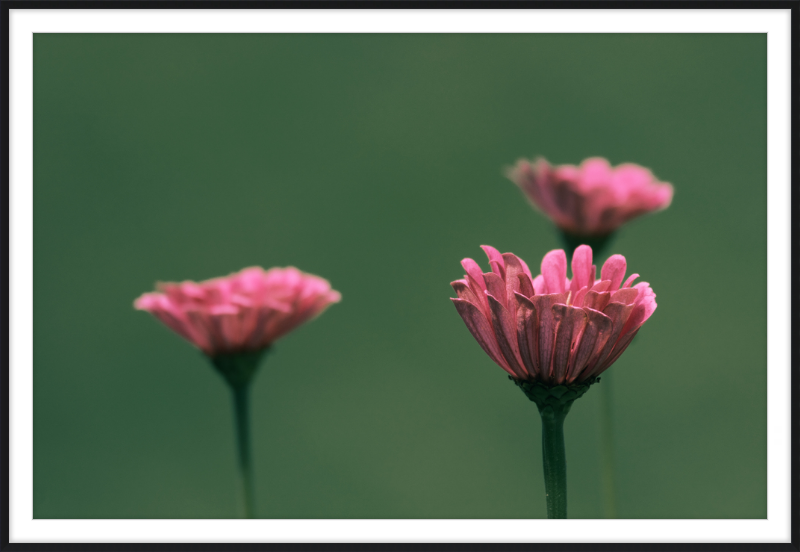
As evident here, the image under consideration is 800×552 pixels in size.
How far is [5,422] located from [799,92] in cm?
63

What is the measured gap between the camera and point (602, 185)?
2.30 feet

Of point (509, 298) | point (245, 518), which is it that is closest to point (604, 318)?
point (509, 298)

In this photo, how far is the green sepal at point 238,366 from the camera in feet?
1.86

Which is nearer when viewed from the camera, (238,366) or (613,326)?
(613,326)

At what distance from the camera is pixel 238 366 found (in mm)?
573

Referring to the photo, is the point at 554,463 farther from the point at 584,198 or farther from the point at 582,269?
the point at 584,198

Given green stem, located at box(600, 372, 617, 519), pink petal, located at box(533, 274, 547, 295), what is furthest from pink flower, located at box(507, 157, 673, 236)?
pink petal, located at box(533, 274, 547, 295)

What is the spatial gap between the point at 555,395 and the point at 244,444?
0.25 m

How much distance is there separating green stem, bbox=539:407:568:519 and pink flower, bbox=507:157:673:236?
0.33m

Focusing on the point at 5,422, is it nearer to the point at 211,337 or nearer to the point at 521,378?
the point at 211,337

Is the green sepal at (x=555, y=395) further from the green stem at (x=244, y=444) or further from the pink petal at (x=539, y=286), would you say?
the green stem at (x=244, y=444)

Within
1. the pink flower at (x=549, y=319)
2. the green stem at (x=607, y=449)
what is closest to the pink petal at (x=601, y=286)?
the pink flower at (x=549, y=319)

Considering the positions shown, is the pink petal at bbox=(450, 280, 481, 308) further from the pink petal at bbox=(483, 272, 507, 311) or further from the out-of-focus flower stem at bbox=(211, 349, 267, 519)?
the out-of-focus flower stem at bbox=(211, 349, 267, 519)

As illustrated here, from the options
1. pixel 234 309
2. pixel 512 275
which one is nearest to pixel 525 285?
pixel 512 275
